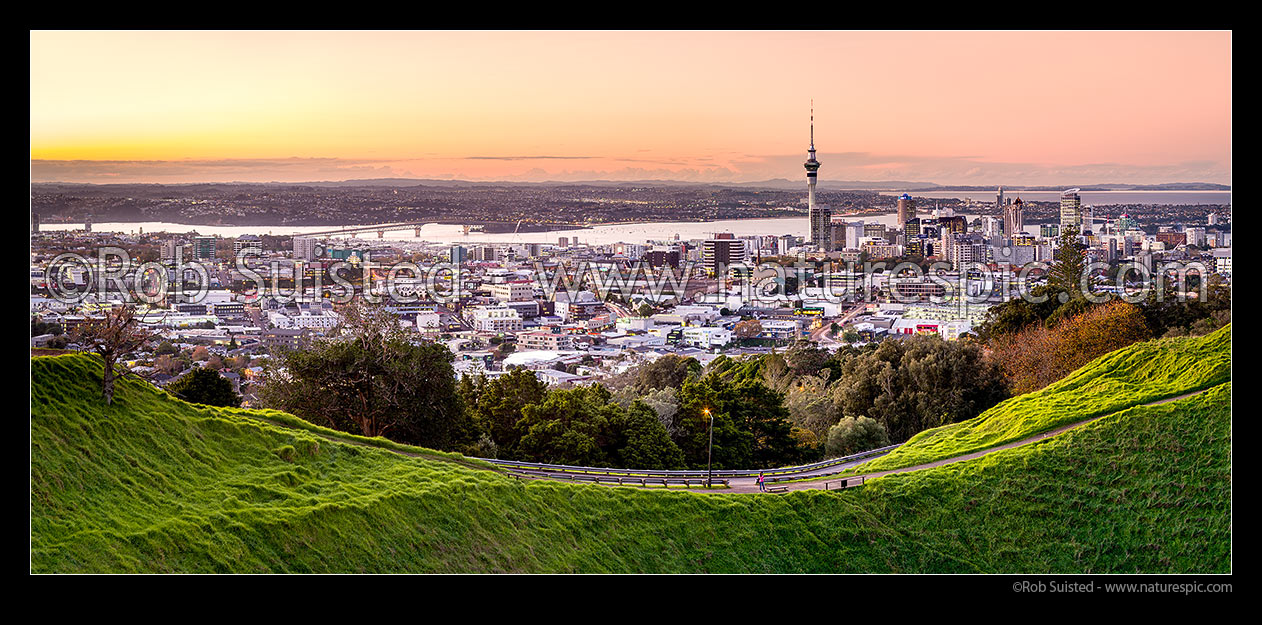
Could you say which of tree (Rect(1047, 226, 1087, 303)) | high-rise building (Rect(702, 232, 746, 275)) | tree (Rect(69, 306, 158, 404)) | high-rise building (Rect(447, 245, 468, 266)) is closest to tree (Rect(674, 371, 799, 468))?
tree (Rect(69, 306, 158, 404))

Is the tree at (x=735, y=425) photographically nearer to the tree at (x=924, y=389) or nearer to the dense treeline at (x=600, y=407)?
the dense treeline at (x=600, y=407)

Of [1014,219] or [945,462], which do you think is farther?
[1014,219]

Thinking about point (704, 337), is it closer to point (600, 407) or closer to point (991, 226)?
point (991, 226)

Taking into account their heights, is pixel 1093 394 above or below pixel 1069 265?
below

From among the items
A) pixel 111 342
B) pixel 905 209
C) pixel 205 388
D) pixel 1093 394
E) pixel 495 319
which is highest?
pixel 905 209

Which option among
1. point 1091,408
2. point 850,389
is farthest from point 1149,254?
point 1091,408

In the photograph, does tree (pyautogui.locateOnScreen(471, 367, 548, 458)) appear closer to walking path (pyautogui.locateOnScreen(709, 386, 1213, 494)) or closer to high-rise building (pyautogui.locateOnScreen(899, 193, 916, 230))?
walking path (pyautogui.locateOnScreen(709, 386, 1213, 494))

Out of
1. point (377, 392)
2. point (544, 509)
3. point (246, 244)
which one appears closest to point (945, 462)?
point (544, 509)
